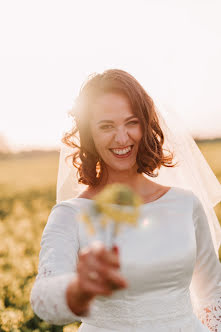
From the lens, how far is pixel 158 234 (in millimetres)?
2162

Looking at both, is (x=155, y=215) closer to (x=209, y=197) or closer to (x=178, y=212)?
(x=178, y=212)

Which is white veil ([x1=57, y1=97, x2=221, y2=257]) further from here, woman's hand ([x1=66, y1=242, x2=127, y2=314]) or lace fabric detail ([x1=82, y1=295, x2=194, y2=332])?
woman's hand ([x1=66, y1=242, x2=127, y2=314])

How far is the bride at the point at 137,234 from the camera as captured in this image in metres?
2.03

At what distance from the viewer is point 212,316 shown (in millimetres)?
2428

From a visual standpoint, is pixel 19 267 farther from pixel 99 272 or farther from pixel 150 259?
pixel 99 272

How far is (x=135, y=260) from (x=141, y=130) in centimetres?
73

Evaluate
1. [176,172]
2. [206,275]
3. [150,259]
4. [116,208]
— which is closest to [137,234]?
[150,259]

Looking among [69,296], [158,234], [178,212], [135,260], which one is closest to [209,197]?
[178,212]

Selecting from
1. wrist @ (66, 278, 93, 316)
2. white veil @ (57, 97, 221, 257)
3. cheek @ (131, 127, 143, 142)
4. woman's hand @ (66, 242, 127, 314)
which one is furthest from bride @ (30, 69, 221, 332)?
woman's hand @ (66, 242, 127, 314)

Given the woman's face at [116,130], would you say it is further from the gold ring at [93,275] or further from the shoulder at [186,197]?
the gold ring at [93,275]

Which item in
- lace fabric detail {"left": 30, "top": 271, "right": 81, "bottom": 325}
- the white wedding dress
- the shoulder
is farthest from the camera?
the shoulder

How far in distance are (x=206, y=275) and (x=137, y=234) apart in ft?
2.14

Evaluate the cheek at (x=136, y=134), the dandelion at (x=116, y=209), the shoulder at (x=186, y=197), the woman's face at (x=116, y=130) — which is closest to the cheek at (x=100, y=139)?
the woman's face at (x=116, y=130)

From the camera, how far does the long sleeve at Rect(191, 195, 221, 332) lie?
2.39 meters
